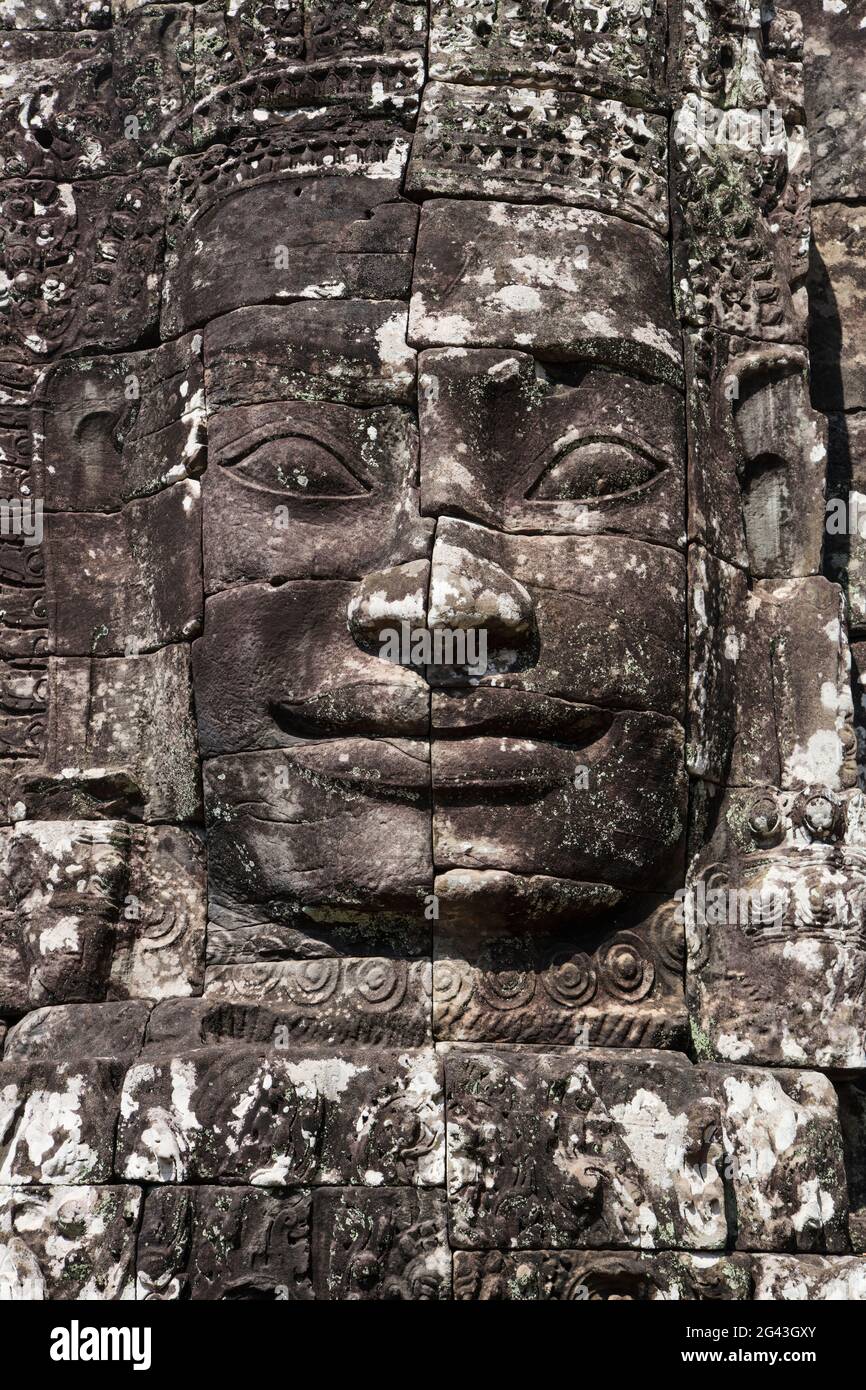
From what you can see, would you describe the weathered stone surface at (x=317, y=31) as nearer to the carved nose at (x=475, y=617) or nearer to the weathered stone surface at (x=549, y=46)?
the weathered stone surface at (x=549, y=46)

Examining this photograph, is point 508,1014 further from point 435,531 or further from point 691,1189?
point 435,531

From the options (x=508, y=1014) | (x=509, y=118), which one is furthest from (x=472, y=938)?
(x=509, y=118)

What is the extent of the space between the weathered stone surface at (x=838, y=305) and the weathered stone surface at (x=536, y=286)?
137cm

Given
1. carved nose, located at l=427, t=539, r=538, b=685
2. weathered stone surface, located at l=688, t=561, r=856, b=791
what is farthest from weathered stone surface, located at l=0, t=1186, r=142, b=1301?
weathered stone surface, located at l=688, t=561, r=856, b=791

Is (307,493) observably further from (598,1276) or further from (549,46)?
(598,1276)

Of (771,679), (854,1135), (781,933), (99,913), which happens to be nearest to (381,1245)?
(99,913)

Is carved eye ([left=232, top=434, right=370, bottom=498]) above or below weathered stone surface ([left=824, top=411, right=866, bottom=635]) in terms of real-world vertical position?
below

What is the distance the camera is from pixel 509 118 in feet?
24.4

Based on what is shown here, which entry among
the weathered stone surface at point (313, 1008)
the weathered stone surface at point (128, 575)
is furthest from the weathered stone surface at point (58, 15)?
the weathered stone surface at point (313, 1008)

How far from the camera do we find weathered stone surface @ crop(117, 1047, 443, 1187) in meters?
6.62

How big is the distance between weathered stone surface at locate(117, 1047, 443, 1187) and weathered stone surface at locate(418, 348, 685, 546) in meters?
1.85

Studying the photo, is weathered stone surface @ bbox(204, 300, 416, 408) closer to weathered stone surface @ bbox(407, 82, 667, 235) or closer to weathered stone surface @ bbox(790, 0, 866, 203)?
weathered stone surface @ bbox(407, 82, 667, 235)

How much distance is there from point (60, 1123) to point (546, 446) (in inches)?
107

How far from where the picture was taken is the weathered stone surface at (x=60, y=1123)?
22.0 feet
